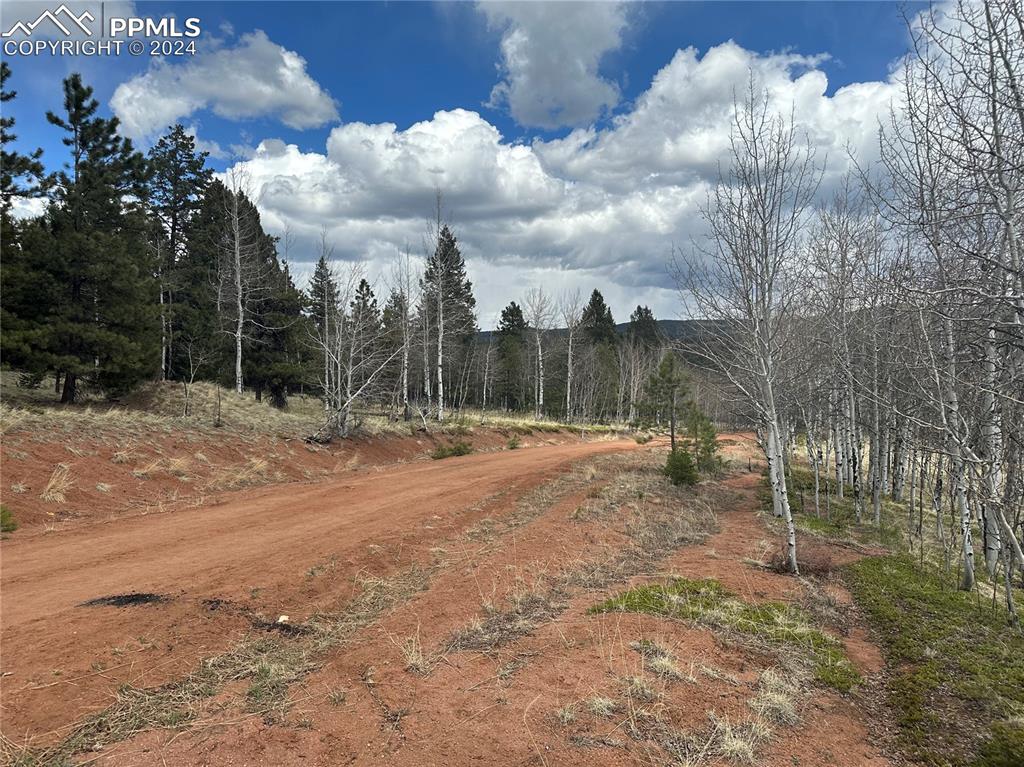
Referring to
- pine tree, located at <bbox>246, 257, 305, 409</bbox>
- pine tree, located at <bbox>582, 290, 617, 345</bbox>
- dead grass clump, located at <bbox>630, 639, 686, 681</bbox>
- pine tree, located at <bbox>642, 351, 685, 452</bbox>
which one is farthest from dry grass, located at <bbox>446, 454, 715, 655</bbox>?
pine tree, located at <bbox>582, 290, 617, 345</bbox>

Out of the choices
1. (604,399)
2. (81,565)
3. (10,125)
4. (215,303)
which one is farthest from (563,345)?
(81,565)

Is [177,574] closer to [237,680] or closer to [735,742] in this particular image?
[237,680]

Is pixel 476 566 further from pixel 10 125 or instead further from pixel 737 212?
pixel 10 125

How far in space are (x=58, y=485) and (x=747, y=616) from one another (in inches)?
507

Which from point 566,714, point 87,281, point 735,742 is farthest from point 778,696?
point 87,281

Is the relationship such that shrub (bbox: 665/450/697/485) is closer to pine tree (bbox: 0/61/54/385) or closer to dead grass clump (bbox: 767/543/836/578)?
dead grass clump (bbox: 767/543/836/578)

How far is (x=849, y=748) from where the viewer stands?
394cm

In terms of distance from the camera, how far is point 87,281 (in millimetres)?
16969

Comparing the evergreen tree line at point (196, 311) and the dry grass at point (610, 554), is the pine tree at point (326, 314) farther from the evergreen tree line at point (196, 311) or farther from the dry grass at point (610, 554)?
the dry grass at point (610, 554)

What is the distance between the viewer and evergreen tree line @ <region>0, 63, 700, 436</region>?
16000 millimetres

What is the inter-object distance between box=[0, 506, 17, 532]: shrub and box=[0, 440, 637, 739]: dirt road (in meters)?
0.50

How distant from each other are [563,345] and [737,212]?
40207 millimetres

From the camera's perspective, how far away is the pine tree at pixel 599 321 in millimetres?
65750

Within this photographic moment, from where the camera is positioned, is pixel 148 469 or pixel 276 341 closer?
pixel 148 469
